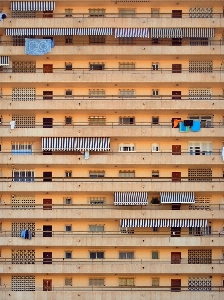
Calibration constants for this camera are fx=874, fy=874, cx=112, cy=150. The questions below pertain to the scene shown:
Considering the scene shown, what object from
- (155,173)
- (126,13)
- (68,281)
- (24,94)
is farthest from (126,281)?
(126,13)

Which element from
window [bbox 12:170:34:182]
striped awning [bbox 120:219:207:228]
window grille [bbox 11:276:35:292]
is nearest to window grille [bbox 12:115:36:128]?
window [bbox 12:170:34:182]

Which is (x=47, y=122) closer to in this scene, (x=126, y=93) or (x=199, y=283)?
(x=126, y=93)

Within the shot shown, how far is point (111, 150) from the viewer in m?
58.9

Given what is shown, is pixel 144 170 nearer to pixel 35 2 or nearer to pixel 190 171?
pixel 190 171

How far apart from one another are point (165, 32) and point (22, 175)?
13561 mm

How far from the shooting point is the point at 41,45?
58250mm

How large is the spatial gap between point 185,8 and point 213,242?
15.8m

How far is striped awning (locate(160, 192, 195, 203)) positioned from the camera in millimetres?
57781

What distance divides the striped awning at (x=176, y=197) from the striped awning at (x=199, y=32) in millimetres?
10517

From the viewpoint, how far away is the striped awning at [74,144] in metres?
57.9

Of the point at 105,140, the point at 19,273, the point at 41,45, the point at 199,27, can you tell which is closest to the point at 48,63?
the point at 41,45

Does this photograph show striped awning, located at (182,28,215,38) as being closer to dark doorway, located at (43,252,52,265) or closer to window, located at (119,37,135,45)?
window, located at (119,37,135,45)

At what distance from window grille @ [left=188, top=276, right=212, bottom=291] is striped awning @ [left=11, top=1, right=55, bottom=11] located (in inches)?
804

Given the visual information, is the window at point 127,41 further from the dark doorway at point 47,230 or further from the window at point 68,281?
the window at point 68,281
